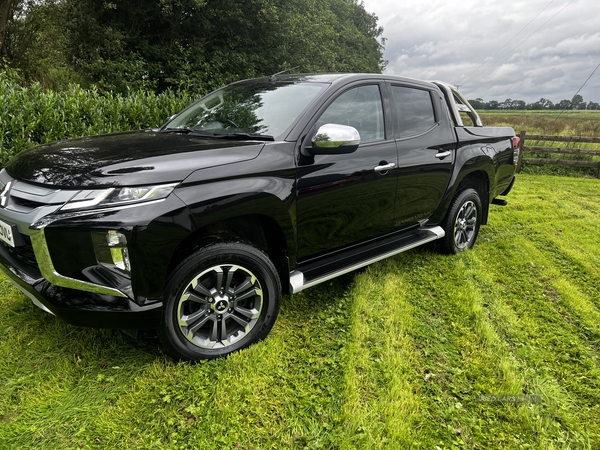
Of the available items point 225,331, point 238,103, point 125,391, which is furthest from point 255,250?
point 238,103

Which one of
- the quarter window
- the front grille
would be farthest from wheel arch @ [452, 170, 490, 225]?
the front grille

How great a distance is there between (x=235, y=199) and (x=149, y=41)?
36.9ft

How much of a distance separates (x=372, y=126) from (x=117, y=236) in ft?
7.08

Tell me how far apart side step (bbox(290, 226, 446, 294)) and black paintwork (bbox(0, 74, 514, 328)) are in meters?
0.02

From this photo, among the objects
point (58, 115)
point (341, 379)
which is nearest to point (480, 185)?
point (341, 379)

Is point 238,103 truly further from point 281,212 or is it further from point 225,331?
point 225,331

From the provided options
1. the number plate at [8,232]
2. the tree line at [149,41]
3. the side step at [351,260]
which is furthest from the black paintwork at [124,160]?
the tree line at [149,41]

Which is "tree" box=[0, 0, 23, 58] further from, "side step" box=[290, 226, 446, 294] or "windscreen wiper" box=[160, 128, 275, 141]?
"side step" box=[290, 226, 446, 294]

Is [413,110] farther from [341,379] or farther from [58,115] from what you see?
[58,115]

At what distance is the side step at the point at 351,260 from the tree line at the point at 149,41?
797 cm

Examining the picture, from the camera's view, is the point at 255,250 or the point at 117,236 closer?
the point at 117,236

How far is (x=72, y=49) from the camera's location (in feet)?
33.3

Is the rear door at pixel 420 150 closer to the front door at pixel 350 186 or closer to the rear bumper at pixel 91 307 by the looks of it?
the front door at pixel 350 186

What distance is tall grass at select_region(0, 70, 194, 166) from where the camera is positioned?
13.8 feet
